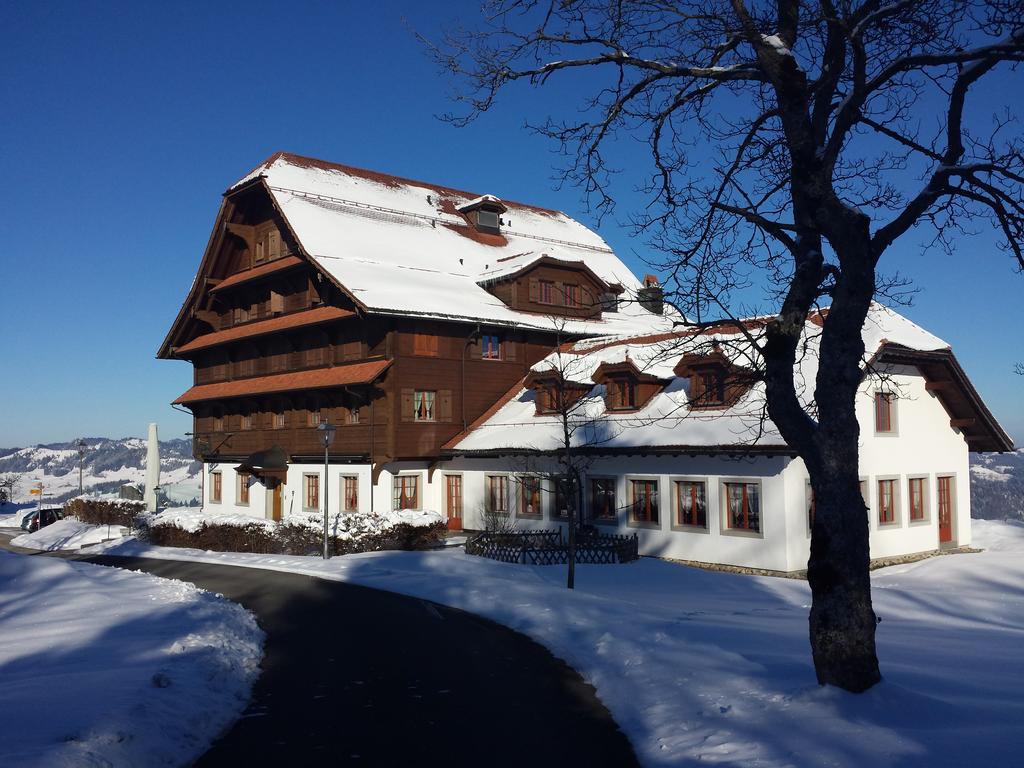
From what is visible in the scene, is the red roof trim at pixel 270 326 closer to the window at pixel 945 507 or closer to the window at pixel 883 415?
the window at pixel 883 415

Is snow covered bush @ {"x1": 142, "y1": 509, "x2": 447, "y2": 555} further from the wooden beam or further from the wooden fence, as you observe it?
the wooden beam

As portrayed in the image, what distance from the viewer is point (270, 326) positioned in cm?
3822

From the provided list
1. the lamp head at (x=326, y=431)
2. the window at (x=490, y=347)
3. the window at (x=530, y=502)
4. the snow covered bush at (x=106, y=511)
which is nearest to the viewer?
the lamp head at (x=326, y=431)

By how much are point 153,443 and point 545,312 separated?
21968mm

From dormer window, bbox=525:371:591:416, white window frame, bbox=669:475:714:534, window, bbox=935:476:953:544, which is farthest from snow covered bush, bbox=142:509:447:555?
window, bbox=935:476:953:544

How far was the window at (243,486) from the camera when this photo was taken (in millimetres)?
41031

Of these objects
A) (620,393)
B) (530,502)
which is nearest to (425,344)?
(530,502)

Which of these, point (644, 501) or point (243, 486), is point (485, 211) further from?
point (644, 501)

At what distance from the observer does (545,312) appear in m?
38.0

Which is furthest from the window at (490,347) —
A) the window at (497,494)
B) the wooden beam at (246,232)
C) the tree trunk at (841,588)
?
the tree trunk at (841,588)

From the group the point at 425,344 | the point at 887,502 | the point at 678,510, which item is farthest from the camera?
the point at 425,344

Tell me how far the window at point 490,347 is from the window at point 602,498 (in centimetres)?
890

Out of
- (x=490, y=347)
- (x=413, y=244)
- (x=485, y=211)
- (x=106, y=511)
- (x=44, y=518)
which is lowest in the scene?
(x=44, y=518)

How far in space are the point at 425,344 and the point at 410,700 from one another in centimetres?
2414
